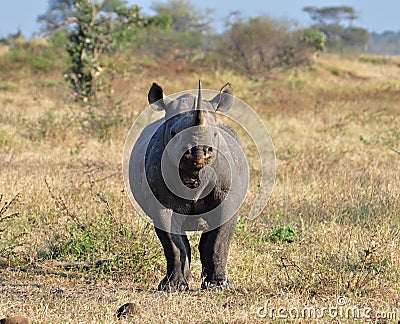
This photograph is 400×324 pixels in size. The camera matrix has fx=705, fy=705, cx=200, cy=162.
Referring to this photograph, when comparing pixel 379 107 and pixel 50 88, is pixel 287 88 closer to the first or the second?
pixel 379 107

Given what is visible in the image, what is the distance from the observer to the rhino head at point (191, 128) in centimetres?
414

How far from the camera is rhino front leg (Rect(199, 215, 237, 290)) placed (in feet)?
16.3

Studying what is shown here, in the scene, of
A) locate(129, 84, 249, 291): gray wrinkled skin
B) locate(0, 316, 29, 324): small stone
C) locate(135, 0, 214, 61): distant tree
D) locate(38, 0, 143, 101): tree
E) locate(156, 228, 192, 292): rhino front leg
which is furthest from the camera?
locate(135, 0, 214, 61): distant tree

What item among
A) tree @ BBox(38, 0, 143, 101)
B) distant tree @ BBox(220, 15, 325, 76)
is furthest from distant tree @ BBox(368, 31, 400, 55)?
tree @ BBox(38, 0, 143, 101)

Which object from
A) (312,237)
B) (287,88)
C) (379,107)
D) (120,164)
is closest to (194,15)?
(287,88)

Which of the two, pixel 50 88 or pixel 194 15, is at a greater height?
pixel 194 15

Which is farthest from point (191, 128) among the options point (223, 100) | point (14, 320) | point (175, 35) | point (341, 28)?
point (341, 28)

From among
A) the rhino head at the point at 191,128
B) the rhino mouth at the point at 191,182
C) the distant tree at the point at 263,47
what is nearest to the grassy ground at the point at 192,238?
the rhino mouth at the point at 191,182

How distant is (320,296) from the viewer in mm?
4840

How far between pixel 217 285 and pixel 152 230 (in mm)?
1532

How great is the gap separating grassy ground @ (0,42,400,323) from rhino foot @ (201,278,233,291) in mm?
88

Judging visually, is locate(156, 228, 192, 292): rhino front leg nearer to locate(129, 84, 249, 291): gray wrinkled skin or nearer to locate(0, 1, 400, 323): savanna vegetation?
locate(129, 84, 249, 291): gray wrinkled skin

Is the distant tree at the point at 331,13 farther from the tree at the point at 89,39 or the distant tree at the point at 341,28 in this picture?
the tree at the point at 89,39

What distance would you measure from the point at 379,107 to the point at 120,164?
32.1ft
